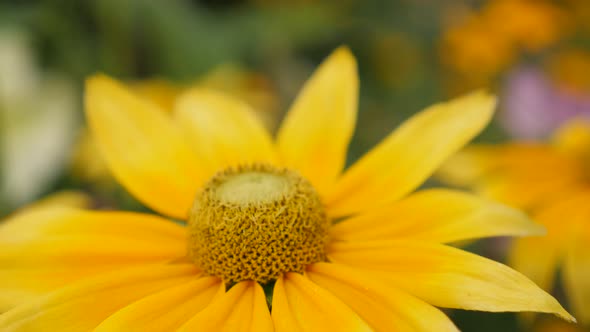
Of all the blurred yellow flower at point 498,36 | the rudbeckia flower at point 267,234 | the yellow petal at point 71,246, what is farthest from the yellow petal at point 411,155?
the blurred yellow flower at point 498,36

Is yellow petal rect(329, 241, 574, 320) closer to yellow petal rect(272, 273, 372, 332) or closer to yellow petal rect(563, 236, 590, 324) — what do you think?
yellow petal rect(272, 273, 372, 332)

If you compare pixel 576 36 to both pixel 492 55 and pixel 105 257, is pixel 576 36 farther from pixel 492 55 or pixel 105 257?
pixel 105 257

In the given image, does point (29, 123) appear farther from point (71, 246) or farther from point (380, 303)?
point (380, 303)

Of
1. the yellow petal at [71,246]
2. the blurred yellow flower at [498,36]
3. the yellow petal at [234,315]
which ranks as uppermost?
the blurred yellow flower at [498,36]

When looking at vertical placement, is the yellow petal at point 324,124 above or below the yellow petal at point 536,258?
above

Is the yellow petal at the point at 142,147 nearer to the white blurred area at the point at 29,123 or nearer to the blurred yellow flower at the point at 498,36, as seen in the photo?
the white blurred area at the point at 29,123

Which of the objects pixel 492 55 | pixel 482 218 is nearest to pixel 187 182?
pixel 482 218
